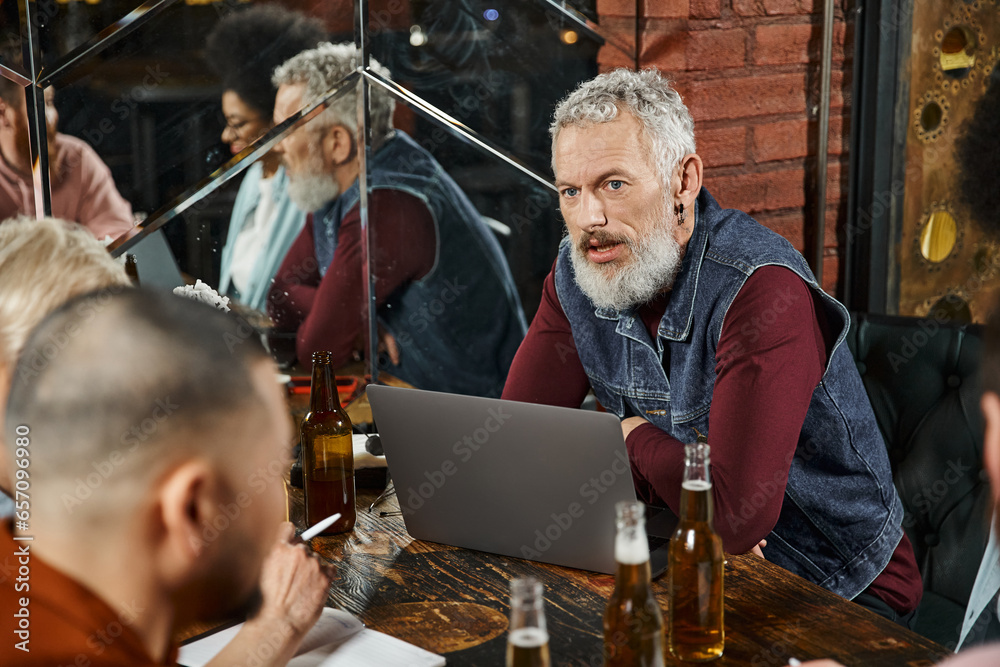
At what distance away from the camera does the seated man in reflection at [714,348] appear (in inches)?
53.4

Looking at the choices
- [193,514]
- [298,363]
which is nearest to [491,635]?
[193,514]

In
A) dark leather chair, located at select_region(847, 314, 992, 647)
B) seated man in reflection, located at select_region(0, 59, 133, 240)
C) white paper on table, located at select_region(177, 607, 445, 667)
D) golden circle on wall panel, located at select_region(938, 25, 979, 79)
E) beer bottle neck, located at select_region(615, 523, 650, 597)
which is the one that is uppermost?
golden circle on wall panel, located at select_region(938, 25, 979, 79)

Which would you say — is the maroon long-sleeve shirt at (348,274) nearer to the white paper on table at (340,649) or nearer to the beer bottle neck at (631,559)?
the white paper on table at (340,649)

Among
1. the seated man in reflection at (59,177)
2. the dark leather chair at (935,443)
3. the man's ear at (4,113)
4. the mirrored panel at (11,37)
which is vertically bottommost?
the dark leather chair at (935,443)

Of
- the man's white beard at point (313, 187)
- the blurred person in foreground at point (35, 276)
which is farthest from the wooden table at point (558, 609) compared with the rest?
the man's white beard at point (313, 187)

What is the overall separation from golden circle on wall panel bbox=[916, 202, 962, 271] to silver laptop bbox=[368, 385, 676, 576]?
1.42 meters

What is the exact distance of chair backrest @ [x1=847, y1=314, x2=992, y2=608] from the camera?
156 centimetres

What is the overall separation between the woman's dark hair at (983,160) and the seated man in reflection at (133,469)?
2125 millimetres

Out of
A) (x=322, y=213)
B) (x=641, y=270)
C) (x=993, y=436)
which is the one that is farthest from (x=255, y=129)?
(x=993, y=436)

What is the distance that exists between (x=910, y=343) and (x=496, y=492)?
0.91 metres

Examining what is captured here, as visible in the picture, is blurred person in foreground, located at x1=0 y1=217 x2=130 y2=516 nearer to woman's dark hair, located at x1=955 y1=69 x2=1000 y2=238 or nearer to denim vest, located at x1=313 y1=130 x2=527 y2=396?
denim vest, located at x1=313 y1=130 x2=527 y2=396

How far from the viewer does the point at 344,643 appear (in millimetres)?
953

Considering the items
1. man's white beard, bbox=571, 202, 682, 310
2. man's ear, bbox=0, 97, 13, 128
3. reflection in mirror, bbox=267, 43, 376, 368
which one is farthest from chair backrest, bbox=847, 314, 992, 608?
man's ear, bbox=0, 97, 13, 128

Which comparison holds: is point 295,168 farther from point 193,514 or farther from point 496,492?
point 193,514
